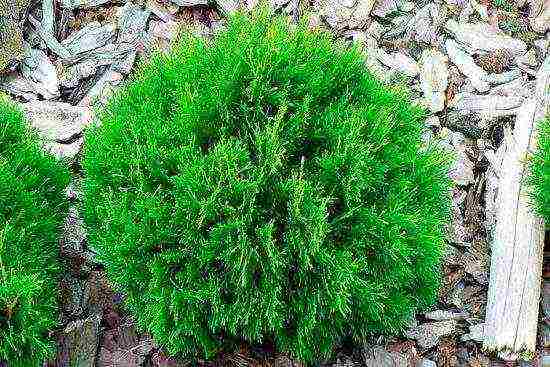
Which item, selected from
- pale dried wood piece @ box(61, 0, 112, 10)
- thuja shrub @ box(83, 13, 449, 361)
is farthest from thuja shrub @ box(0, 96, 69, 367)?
pale dried wood piece @ box(61, 0, 112, 10)

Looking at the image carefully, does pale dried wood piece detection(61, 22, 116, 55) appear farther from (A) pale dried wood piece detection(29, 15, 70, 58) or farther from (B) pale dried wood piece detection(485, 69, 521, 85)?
(B) pale dried wood piece detection(485, 69, 521, 85)

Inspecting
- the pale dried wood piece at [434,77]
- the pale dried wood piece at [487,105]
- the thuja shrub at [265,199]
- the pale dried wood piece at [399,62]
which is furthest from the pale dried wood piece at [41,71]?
the pale dried wood piece at [487,105]

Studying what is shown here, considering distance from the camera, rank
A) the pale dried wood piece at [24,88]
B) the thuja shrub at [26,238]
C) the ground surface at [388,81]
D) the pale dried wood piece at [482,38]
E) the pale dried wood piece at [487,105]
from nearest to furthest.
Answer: the thuja shrub at [26,238], the ground surface at [388,81], the pale dried wood piece at [24,88], the pale dried wood piece at [487,105], the pale dried wood piece at [482,38]

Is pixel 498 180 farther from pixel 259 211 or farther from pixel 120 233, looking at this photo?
pixel 120 233

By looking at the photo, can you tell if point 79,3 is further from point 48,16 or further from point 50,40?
point 50,40

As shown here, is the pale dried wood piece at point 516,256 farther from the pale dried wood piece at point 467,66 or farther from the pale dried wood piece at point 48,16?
the pale dried wood piece at point 48,16

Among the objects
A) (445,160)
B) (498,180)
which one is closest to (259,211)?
(445,160)
